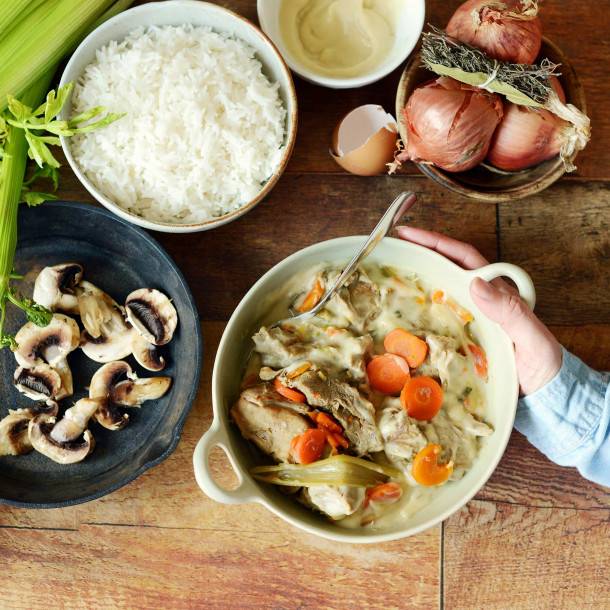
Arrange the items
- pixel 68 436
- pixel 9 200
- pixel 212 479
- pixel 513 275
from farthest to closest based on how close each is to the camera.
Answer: pixel 68 436 → pixel 9 200 → pixel 513 275 → pixel 212 479

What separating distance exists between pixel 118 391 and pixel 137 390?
0.05 metres

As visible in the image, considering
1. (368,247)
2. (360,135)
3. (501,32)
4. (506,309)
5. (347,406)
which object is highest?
(501,32)

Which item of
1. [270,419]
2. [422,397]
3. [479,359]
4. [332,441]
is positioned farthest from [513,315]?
[270,419]

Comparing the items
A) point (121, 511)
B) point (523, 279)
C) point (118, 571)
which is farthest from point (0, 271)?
point (523, 279)

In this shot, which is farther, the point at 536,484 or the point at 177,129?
the point at 536,484

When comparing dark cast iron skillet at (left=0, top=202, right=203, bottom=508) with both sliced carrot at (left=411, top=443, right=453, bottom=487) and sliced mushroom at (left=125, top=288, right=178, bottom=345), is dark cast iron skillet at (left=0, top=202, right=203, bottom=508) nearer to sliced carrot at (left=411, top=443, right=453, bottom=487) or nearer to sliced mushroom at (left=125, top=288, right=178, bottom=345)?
sliced mushroom at (left=125, top=288, right=178, bottom=345)

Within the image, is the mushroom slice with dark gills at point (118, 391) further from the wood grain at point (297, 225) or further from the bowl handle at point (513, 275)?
the bowl handle at point (513, 275)

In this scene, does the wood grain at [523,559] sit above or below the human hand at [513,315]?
below

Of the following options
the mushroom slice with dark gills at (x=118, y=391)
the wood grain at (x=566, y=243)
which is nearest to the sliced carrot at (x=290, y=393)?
the mushroom slice with dark gills at (x=118, y=391)

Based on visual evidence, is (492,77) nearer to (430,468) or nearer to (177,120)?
(177,120)

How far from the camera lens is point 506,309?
165 cm

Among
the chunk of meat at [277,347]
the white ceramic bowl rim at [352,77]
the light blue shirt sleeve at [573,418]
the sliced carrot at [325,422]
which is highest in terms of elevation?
the white ceramic bowl rim at [352,77]

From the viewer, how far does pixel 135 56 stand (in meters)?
1.77

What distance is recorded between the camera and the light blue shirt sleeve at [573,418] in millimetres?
1772
